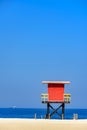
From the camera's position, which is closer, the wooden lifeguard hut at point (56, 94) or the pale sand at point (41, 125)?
the pale sand at point (41, 125)

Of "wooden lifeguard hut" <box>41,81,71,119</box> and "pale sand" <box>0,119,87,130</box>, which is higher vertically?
"wooden lifeguard hut" <box>41,81,71,119</box>

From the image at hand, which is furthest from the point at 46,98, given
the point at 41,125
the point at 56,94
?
the point at 41,125

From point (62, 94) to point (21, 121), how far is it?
689cm

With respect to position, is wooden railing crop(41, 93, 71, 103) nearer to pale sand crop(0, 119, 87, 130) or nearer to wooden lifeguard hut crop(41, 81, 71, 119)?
wooden lifeguard hut crop(41, 81, 71, 119)

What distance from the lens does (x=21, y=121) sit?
46969 mm

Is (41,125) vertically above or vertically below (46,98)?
below

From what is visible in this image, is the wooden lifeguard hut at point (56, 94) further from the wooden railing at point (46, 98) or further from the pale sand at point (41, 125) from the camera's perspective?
the pale sand at point (41, 125)

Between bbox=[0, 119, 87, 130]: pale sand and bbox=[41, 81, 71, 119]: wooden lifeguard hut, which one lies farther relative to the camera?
bbox=[41, 81, 71, 119]: wooden lifeguard hut

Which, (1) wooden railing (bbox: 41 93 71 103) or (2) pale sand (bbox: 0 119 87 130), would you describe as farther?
(1) wooden railing (bbox: 41 93 71 103)

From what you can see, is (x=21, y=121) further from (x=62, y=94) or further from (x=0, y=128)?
(x=62, y=94)

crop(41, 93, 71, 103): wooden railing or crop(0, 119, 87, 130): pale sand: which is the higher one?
crop(41, 93, 71, 103): wooden railing

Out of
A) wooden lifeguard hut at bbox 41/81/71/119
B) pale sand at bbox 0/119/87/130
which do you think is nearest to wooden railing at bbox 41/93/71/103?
wooden lifeguard hut at bbox 41/81/71/119

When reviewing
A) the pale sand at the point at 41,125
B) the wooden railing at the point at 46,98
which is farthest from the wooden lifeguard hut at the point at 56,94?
the pale sand at the point at 41,125

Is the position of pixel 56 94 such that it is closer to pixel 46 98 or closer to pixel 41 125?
pixel 46 98
